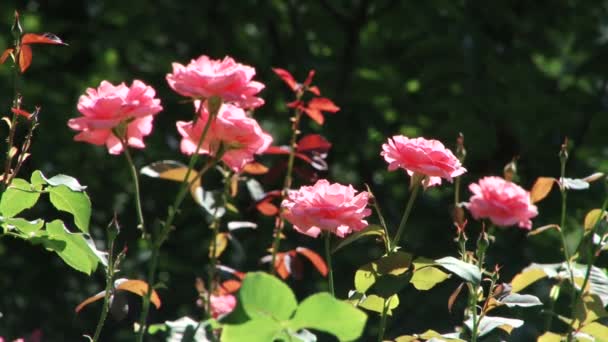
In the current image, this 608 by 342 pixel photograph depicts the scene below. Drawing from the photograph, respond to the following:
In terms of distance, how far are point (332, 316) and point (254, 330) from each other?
75 millimetres

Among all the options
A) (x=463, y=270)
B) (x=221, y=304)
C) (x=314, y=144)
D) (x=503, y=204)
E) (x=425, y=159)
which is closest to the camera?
(x=463, y=270)

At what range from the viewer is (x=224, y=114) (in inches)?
40.1

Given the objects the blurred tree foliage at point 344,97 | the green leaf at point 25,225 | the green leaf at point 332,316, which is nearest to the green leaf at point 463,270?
the green leaf at point 332,316

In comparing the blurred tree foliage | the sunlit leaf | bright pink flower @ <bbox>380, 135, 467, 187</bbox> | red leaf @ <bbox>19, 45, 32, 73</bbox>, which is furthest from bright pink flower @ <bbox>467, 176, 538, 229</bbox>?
the blurred tree foliage

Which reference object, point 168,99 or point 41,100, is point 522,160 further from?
point 41,100

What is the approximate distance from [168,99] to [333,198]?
6.28ft

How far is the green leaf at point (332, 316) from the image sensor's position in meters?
0.71

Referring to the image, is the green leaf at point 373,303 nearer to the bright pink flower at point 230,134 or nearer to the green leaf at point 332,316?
the bright pink flower at point 230,134

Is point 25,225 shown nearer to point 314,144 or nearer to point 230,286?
point 230,286

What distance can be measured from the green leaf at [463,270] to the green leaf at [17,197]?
0.48 m

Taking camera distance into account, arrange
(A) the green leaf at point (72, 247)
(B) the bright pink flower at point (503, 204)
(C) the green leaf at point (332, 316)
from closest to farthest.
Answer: (C) the green leaf at point (332, 316)
(A) the green leaf at point (72, 247)
(B) the bright pink flower at point (503, 204)

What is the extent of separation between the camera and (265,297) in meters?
0.73

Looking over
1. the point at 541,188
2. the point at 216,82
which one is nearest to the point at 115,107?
the point at 216,82

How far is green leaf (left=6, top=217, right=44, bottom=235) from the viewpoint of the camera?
3.46 feet
